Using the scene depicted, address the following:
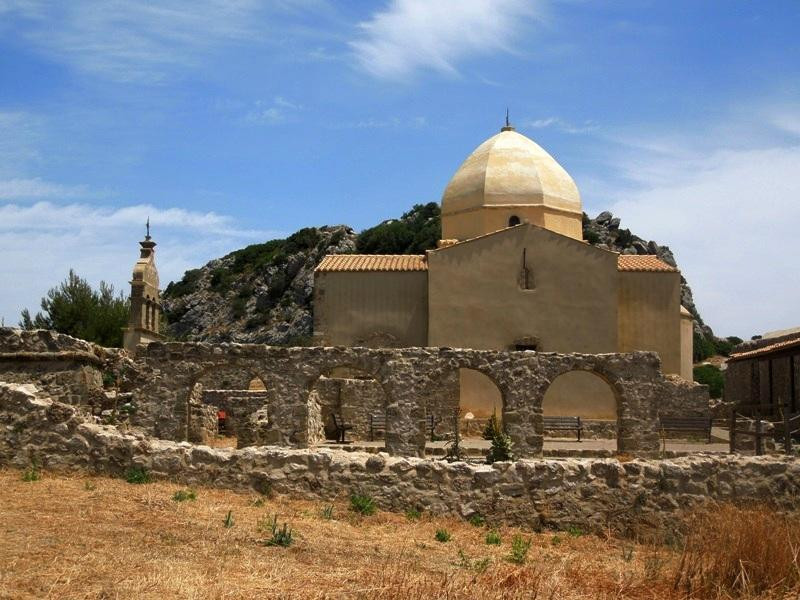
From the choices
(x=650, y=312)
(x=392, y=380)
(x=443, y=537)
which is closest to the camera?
(x=443, y=537)

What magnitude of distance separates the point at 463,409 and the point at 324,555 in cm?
2146

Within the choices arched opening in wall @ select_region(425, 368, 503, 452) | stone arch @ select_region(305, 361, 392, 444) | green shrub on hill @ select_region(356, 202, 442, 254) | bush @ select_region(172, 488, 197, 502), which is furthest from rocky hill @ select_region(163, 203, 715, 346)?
bush @ select_region(172, 488, 197, 502)

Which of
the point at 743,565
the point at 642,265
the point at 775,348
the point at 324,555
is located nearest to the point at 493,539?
the point at 324,555

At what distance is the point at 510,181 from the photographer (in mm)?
33281

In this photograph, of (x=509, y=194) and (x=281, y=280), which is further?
(x=281, y=280)

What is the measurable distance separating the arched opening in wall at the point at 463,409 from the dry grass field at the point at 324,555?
46.9 feet

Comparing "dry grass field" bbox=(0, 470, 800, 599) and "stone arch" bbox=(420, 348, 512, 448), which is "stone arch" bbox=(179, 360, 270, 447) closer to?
"stone arch" bbox=(420, 348, 512, 448)

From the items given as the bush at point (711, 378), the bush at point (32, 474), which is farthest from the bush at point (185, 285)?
the bush at point (32, 474)

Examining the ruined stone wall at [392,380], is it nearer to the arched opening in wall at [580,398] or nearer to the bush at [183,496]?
the arched opening in wall at [580,398]

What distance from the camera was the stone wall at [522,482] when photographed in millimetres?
10234

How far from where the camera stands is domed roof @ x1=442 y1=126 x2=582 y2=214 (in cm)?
3309

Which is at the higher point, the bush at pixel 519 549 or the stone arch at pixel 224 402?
the stone arch at pixel 224 402

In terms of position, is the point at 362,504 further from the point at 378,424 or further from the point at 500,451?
the point at 378,424

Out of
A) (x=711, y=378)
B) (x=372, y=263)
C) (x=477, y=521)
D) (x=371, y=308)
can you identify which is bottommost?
(x=477, y=521)
